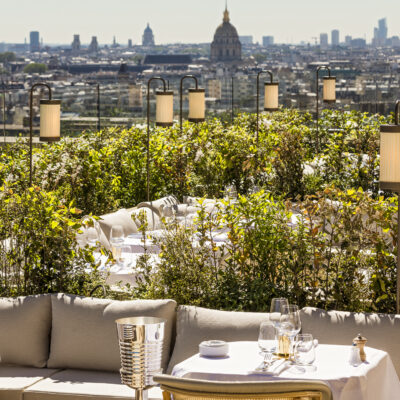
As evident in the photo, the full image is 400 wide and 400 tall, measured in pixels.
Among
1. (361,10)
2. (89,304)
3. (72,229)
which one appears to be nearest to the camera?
(89,304)

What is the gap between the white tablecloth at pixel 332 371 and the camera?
121 inches

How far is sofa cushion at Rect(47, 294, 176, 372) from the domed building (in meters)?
96.6

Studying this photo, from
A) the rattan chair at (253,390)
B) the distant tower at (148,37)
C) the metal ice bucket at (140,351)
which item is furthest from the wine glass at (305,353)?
the distant tower at (148,37)

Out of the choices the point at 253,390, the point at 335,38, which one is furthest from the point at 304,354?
the point at 335,38

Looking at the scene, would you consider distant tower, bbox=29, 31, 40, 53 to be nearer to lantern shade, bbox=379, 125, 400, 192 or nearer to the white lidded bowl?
lantern shade, bbox=379, 125, 400, 192

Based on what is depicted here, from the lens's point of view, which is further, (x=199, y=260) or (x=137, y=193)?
(x=137, y=193)

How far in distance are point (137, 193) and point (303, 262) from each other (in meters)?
4.42

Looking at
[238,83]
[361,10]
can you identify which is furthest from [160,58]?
[238,83]

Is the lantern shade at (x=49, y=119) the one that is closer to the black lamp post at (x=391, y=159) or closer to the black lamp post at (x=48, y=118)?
the black lamp post at (x=48, y=118)

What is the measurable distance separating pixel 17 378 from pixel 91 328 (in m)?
0.46

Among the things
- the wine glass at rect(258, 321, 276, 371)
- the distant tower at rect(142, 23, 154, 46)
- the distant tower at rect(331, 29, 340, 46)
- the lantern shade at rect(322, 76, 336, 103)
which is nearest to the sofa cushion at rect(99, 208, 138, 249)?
the wine glass at rect(258, 321, 276, 371)

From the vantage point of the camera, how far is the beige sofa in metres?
3.87

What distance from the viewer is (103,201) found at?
793 centimetres

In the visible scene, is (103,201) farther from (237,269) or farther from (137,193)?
(237,269)
